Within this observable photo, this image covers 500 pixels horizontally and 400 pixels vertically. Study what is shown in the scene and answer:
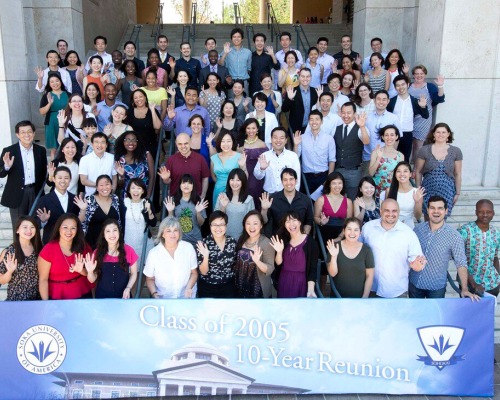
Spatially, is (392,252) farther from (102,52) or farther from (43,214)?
(102,52)

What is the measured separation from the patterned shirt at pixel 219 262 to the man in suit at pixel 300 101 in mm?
3556

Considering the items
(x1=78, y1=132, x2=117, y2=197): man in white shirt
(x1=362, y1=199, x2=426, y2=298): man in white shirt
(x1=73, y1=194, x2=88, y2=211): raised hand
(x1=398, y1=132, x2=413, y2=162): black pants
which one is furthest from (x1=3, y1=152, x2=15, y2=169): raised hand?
(x1=398, y1=132, x2=413, y2=162): black pants

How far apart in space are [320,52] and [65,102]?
484 centimetres

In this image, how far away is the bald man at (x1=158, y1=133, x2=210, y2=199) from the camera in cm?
706

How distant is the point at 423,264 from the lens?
5.61 m

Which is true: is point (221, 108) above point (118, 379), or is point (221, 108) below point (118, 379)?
above

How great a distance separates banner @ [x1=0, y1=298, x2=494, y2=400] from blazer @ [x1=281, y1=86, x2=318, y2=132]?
13.7ft

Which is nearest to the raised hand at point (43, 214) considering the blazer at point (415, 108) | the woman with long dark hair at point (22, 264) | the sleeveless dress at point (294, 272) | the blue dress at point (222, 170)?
the woman with long dark hair at point (22, 264)

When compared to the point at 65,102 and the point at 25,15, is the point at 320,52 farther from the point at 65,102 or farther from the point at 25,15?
the point at 25,15

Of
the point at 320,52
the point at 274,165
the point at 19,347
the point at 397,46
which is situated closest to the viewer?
the point at 19,347

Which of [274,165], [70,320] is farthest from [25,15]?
[70,320]

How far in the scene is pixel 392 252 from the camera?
5684 millimetres

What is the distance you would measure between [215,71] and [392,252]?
5.53 meters

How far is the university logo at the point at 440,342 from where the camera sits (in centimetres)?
531
